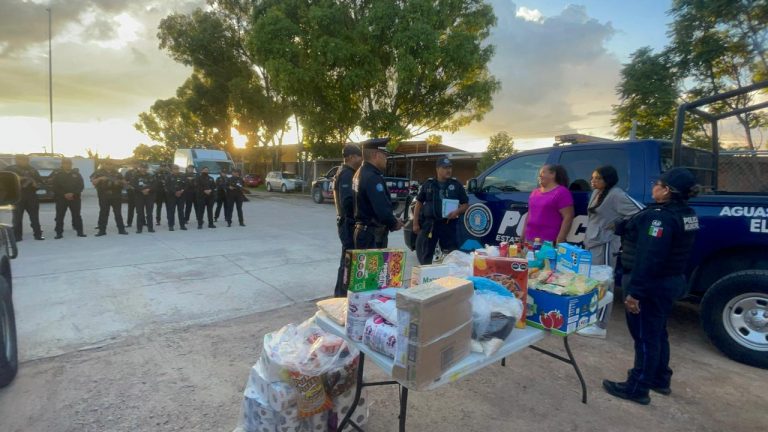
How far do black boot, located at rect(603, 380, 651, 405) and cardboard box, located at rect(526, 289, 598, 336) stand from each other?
2.88ft

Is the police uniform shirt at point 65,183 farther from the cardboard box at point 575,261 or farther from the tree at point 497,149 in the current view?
the tree at point 497,149

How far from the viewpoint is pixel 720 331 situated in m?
3.26

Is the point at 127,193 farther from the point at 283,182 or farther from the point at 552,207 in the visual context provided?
the point at 283,182

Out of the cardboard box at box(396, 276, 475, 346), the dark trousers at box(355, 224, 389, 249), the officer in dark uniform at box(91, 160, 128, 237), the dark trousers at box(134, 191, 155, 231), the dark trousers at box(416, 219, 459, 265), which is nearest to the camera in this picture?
the cardboard box at box(396, 276, 475, 346)

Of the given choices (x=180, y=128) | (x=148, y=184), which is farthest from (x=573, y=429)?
(x=180, y=128)

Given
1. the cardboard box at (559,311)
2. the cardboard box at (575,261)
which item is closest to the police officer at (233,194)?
the cardboard box at (575,261)

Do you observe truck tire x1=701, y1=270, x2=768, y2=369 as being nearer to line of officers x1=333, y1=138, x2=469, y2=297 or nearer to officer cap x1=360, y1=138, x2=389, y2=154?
line of officers x1=333, y1=138, x2=469, y2=297

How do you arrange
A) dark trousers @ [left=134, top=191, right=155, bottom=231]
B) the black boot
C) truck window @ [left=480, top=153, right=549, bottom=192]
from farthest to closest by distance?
dark trousers @ [left=134, top=191, right=155, bottom=231] → truck window @ [left=480, top=153, right=549, bottom=192] → the black boot

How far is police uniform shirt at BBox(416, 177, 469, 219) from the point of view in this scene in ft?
15.6

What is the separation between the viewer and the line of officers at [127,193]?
790cm

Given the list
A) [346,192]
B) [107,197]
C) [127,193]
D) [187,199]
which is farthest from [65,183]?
[346,192]

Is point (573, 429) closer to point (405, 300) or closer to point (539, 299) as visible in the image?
point (539, 299)

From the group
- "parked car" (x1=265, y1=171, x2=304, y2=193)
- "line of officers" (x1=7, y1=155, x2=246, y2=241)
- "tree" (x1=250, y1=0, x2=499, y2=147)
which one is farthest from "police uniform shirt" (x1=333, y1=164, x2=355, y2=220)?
"parked car" (x1=265, y1=171, x2=304, y2=193)

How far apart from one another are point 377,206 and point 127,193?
819cm
